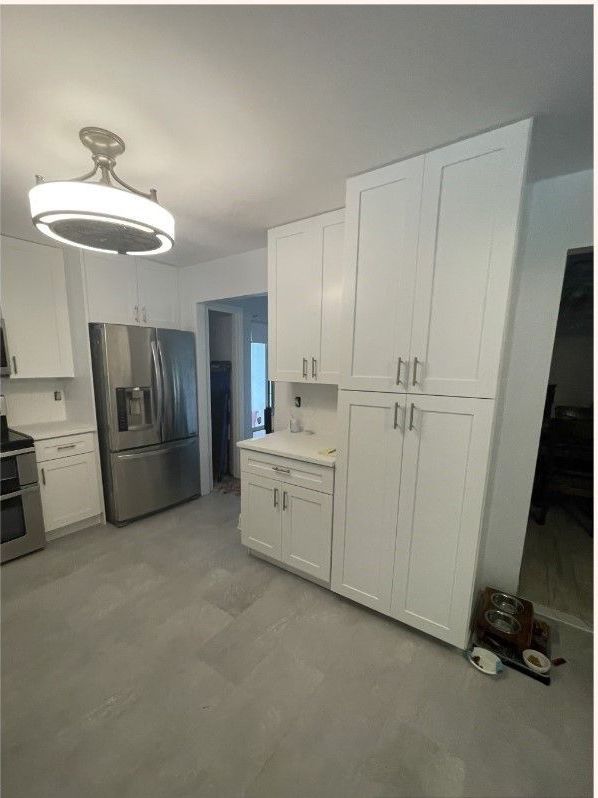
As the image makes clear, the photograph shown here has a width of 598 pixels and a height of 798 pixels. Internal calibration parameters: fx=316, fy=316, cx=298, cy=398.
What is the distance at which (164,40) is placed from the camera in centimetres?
96

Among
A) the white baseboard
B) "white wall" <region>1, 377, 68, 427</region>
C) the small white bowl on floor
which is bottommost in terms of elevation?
the white baseboard

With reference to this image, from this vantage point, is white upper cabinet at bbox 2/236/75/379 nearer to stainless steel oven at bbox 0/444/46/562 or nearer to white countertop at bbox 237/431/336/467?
stainless steel oven at bbox 0/444/46/562

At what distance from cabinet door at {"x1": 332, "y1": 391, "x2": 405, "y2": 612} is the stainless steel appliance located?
2300 mm

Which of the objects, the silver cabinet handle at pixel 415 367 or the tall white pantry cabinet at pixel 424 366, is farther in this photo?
the silver cabinet handle at pixel 415 367

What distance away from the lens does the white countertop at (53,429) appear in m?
2.54

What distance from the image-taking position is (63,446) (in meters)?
2.63

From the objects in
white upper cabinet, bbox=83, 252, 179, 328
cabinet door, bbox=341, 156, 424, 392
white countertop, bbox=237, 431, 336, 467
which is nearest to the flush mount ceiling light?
cabinet door, bbox=341, 156, 424, 392

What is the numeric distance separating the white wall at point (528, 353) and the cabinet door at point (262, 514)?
4.40ft

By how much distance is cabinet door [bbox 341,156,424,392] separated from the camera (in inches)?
61.6

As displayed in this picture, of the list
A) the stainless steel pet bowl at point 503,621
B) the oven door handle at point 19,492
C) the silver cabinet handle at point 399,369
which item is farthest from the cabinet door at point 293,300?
the oven door handle at point 19,492

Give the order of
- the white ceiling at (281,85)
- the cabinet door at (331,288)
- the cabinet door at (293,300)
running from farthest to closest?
the cabinet door at (293,300), the cabinet door at (331,288), the white ceiling at (281,85)

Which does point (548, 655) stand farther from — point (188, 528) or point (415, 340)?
point (188, 528)

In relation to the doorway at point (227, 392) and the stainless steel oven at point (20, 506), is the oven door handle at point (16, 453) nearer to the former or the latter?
the stainless steel oven at point (20, 506)

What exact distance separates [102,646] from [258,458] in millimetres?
1304
